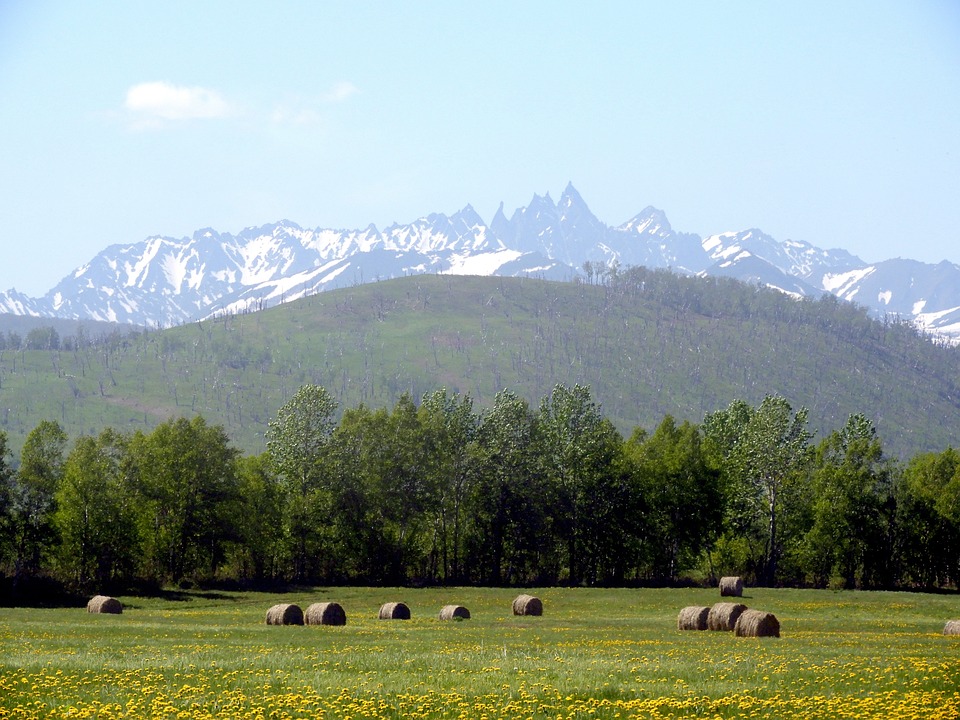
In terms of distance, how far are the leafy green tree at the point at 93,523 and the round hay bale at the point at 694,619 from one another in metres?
46.8

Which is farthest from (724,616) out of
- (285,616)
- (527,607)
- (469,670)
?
(469,670)

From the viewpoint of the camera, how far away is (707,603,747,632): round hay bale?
156 ft

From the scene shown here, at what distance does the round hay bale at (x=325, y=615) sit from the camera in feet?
171

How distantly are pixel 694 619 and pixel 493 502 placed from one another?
178 ft

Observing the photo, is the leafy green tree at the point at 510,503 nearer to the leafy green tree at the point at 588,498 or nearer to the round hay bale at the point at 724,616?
the leafy green tree at the point at 588,498

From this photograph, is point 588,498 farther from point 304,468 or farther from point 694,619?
point 694,619

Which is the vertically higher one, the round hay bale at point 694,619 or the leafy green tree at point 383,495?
the leafy green tree at point 383,495

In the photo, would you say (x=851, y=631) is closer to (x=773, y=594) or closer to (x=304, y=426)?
(x=773, y=594)

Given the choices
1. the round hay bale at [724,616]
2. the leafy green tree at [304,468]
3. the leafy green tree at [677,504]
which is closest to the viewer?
the round hay bale at [724,616]

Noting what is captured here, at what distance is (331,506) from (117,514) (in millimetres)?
19464

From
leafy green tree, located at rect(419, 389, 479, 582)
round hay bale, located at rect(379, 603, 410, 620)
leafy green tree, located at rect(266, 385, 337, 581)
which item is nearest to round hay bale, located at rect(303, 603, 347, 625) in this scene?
round hay bale, located at rect(379, 603, 410, 620)

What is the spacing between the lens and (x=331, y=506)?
94.7m

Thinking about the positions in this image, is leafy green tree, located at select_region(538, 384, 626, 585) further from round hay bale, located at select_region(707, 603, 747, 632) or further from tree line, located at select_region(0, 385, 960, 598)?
round hay bale, located at select_region(707, 603, 747, 632)

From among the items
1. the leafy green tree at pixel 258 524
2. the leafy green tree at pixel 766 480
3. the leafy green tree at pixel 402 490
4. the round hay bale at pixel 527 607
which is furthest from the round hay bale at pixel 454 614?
the leafy green tree at pixel 766 480
